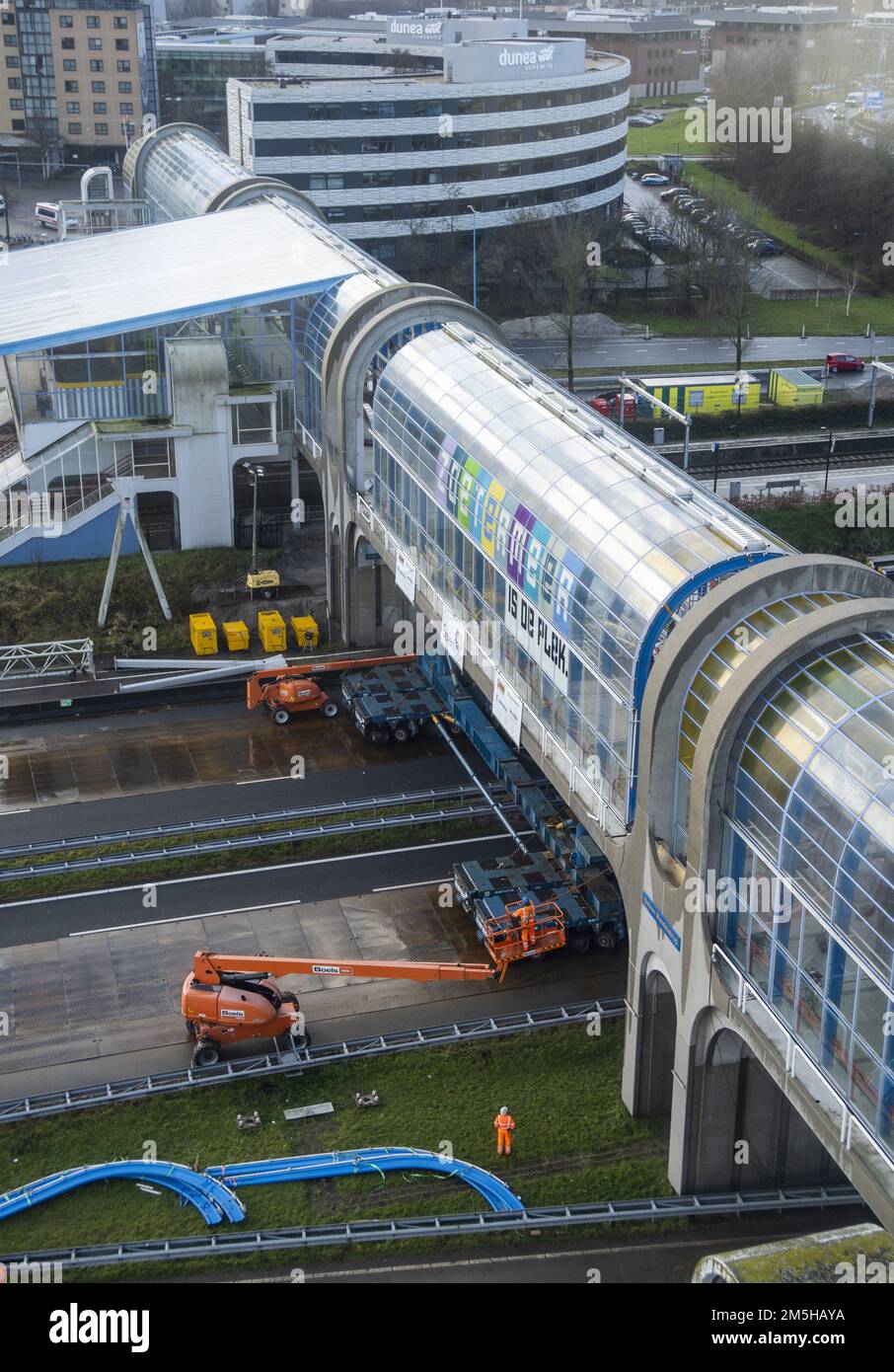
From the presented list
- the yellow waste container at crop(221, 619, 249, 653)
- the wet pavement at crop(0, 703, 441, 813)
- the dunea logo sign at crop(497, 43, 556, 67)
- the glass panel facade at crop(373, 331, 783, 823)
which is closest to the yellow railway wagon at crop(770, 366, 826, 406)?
the dunea logo sign at crop(497, 43, 556, 67)

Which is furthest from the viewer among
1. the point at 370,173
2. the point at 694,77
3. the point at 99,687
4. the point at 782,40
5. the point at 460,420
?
the point at 694,77

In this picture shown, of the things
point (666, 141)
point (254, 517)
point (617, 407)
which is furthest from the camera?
point (666, 141)

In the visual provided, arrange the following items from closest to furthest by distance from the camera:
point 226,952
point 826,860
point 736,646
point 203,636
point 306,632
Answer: point 826,860 → point 736,646 → point 226,952 → point 203,636 → point 306,632

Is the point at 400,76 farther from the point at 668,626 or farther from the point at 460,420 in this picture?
the point at 668,626

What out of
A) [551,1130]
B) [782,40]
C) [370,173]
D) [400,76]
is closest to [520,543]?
[551,1130]

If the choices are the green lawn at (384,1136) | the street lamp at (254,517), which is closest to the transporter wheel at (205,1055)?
the green lawn at (384,1136)

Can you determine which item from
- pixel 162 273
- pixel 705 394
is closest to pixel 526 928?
pixel 162 273

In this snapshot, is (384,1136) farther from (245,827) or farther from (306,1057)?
(245,827)
